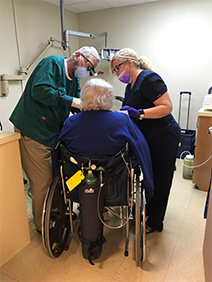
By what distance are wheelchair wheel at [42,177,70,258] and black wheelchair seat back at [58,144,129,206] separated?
17 centimetres

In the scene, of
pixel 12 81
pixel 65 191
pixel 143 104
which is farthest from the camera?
pixel 12 81

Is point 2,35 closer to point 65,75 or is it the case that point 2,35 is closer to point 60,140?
point 65,75

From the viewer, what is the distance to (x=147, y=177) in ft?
4.64

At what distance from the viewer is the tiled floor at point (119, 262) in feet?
4.87

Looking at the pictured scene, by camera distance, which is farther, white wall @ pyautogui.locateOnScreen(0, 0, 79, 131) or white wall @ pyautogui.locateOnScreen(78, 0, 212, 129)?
white wall @ pyautogui.locateOnScreen(78, 0, 212, 129)

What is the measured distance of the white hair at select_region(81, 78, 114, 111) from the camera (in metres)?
1.35

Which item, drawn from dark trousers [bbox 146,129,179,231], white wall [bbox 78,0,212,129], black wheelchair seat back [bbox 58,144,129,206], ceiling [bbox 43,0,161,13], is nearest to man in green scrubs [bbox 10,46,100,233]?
black wheelchair seat back [bbox 58,144,129,206]

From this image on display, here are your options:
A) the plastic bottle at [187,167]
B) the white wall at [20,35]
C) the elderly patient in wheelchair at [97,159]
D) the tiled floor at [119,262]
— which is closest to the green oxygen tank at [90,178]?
the elderly patient in wheelchair at [97,159]

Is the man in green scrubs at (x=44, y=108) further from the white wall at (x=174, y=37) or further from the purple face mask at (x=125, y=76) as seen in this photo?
the white wall at (x=174, y=37)

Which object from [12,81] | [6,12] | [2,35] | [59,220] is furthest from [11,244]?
[6,12]

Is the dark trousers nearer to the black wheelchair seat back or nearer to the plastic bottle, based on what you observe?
the black wheelchair seat back

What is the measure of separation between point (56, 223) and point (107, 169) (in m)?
0.64

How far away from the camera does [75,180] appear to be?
1369 millimetres

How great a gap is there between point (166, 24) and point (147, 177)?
293 cm
